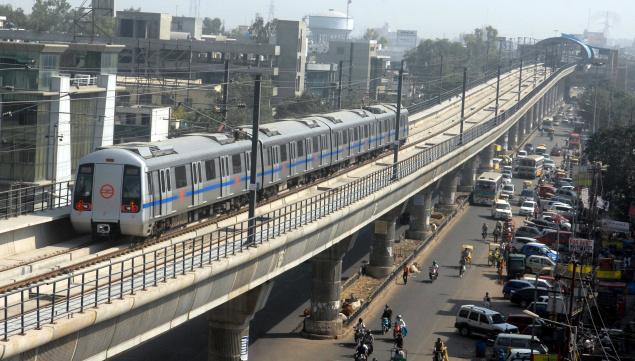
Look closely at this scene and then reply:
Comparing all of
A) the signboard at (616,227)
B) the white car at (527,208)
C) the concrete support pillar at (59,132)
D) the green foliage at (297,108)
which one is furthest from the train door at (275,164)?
the green foliage at (297,108)

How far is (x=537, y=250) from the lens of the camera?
2098 inches

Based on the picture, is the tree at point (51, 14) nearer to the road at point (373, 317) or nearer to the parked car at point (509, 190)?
the parked car at point (509, 190)

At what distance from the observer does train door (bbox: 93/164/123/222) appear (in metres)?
27.1

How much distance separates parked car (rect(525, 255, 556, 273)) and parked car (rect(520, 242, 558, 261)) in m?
1.24

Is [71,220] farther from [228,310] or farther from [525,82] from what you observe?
[525,82]

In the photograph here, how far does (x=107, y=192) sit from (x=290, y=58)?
276 feet

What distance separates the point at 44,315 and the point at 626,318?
29185 millimetres

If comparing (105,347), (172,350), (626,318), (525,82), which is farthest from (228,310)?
(525,82)

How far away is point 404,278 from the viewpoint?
4803 cm

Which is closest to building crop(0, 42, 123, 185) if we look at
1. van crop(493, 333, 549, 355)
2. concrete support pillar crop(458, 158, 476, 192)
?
van crop(493, 333, 549, 355)

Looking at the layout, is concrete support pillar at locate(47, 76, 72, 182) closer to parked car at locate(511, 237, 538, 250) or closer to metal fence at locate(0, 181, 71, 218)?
metal fence at locate(0, 181, 71, 218)

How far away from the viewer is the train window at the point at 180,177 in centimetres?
2997

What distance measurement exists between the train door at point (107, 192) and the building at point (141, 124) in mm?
27559

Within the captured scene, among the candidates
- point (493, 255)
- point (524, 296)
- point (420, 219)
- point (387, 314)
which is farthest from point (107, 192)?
point (420, 219)
